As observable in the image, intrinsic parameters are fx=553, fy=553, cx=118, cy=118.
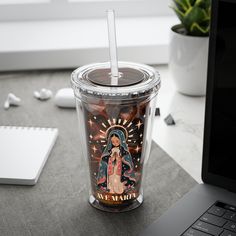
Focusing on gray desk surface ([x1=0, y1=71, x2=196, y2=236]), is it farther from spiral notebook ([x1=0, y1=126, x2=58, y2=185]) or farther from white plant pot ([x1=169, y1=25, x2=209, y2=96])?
white plant pot ([x1=169, y1=25, x2=209, y2=96])

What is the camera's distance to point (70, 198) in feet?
2.78

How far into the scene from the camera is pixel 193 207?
0.78m

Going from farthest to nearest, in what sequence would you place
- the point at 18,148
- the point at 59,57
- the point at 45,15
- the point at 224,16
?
the point at 45,15 < the point at 59,57 < the point at 18,148 < the point at 224,16

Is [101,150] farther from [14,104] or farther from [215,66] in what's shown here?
[14,104]

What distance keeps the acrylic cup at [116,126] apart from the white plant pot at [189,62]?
35 centimetres

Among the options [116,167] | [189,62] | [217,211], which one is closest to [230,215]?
[217,211]

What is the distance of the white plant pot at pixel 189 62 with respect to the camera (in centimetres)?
113

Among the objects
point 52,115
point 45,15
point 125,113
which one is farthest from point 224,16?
point 45,15

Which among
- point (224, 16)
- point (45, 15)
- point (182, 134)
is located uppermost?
point (224, 16)

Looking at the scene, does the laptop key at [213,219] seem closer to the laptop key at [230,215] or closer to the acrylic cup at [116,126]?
the laptop key at [230,215]

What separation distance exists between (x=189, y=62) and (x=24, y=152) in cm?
41

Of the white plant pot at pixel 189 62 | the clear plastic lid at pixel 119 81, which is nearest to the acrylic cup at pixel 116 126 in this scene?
the clear plastic lid at pixel 119 81

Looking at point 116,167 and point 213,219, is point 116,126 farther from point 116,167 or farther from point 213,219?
point 213,219

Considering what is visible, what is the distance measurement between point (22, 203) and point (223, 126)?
32cm
